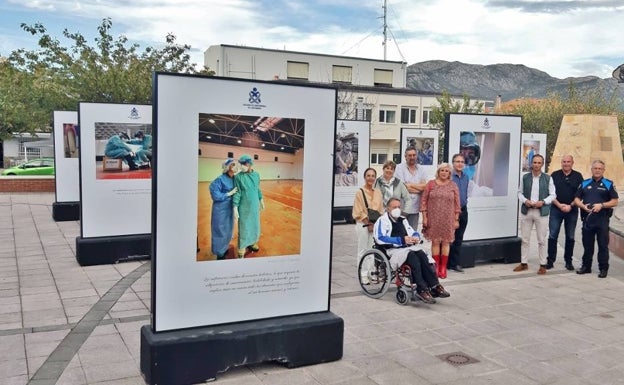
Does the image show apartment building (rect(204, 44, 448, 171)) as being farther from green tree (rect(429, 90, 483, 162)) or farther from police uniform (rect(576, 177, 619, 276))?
police uniform (rect(576, 177, 619, 276))

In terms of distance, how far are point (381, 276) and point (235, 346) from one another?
3181 mm

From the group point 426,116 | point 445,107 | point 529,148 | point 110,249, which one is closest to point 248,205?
point 110,249

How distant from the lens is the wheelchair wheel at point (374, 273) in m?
7.46

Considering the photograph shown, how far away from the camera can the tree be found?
25547 millimetres

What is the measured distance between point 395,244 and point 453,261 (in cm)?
268

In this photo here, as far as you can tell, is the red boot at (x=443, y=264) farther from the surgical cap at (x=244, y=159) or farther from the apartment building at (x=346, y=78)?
→ the apartment building at (x=346, y=78)

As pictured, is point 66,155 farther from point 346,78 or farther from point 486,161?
point 346,78

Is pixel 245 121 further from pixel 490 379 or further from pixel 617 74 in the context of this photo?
pixel 617 74

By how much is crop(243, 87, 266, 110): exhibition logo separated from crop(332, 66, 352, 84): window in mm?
55132

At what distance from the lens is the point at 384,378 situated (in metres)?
5.04

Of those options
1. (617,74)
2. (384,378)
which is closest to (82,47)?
(617,74)

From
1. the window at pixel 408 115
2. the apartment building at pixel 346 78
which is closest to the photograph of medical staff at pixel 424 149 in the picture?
the apartment building at pixel 346 78

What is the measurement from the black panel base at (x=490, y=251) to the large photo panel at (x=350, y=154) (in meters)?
5.63

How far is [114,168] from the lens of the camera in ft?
32.8
